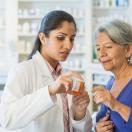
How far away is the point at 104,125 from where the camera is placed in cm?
140

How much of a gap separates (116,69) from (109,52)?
103mm

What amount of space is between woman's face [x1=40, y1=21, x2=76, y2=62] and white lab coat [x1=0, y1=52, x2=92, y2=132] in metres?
0.07

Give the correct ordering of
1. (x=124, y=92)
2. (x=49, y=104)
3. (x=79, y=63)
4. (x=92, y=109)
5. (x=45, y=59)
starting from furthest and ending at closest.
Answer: (x=79, y=63)
(x=92, y=109)
(x=45, y=59)
(x=124, y=92)
(x=49, y=104)

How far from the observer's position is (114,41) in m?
1.43

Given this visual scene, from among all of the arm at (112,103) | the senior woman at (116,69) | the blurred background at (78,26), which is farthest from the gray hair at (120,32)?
the blurred background at (78,26)

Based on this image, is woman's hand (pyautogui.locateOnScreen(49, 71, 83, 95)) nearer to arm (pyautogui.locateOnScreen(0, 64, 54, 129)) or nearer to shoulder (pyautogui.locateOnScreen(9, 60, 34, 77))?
arm (pyautogui.locateOnScreen(0, 64, 54, 129))

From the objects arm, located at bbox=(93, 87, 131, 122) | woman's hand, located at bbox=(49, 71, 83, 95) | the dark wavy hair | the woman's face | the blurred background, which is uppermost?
the dark wavy hair

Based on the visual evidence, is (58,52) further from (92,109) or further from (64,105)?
→ (92,109)

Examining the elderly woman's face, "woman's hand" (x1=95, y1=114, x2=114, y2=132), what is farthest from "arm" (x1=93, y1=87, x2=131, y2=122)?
the elderly woman's face

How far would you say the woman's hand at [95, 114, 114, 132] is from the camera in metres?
1.38

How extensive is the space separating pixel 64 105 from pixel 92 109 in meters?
3.01

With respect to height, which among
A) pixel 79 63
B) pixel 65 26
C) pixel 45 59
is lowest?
pixel 79 63

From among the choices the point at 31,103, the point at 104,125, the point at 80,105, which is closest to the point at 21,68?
the point at 31,103

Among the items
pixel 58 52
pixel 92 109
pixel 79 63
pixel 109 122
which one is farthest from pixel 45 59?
pixel 79 63
